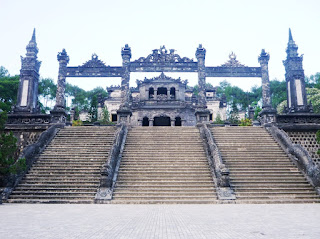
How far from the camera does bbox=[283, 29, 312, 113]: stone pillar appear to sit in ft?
60.8

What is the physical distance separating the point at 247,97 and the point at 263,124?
121 feet

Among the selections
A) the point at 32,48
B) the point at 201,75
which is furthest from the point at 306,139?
the point at 32,48

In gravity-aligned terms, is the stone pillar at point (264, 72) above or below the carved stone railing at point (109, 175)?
above

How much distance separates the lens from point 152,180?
10617 mm

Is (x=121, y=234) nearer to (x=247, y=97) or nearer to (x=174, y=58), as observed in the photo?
(x=174, y=58)

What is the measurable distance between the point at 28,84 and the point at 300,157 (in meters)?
17.3

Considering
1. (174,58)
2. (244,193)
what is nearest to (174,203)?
(244,193)

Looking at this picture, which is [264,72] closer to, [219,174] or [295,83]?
[295,83]

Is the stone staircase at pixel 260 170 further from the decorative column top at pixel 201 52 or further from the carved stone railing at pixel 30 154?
the carved stone railing at pixel 30 154

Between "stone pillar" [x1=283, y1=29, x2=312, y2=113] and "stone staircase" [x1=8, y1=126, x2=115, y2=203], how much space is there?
12657mm

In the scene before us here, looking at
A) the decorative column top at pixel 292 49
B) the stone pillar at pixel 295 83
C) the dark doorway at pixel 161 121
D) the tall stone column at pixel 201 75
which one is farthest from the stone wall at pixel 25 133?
the decorative column top at pixel 292 49

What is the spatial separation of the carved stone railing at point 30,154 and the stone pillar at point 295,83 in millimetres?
15188

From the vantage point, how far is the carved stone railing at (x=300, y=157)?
1025 centimetres

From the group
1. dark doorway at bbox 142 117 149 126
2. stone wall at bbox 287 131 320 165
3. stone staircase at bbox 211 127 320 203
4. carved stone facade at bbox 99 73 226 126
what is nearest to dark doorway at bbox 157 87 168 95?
carved stone facade at bbox 99 73 226 126
